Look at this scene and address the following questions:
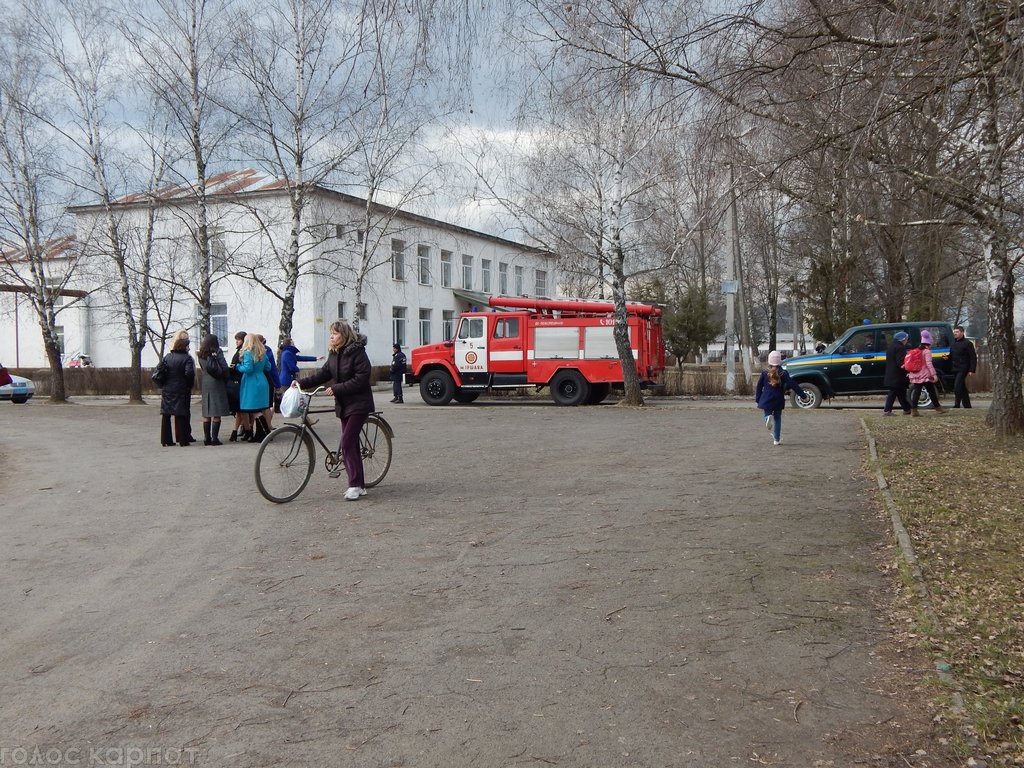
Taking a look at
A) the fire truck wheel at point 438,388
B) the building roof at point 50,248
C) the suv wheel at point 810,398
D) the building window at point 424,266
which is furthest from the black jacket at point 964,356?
the building window at point 424,266

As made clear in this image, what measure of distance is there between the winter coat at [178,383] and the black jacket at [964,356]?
1563 cm

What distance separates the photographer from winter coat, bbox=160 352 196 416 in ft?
46.1

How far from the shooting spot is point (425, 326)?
49.7 m

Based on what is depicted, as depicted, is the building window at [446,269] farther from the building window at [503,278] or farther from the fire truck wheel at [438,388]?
the fire truck wheel at [438,388]

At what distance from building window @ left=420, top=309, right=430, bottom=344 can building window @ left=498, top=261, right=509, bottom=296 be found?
9.01 metres

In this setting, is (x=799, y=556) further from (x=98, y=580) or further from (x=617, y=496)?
(x=98, y=580)

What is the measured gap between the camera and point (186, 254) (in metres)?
33.2

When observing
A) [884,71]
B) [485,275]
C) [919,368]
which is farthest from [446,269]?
[884,71]

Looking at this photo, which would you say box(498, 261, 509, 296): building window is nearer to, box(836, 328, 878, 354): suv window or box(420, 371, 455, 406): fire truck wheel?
box(420, 371, 455, 406): fire truck wheel

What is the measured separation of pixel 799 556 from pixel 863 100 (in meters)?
3.61

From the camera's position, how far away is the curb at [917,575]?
154 inches

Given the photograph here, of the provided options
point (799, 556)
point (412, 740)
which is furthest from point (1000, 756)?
point (799, 556)

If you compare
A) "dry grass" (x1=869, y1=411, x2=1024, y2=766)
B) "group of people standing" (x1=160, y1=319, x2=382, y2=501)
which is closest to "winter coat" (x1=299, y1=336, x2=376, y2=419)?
"group of people standing" (x1=160, y1=319, x2=382, y2=501)

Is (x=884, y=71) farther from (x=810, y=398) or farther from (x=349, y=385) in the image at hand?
(x=810, y=398)
